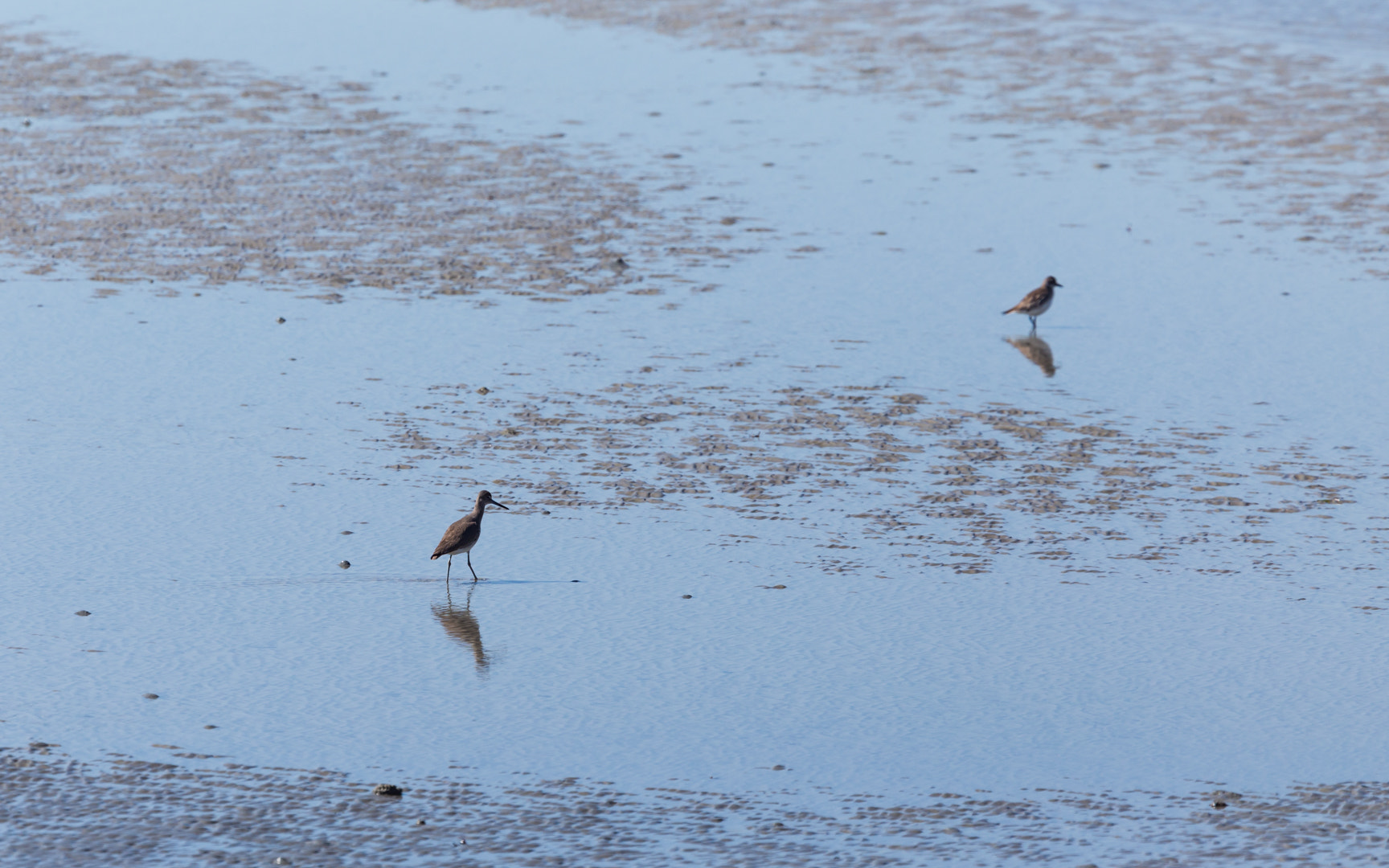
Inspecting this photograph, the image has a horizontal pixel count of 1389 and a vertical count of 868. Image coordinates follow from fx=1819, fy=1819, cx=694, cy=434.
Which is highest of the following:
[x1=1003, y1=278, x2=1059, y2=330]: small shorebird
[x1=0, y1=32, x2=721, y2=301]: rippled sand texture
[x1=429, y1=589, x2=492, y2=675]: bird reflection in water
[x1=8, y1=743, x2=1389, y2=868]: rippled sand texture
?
[x1=0, y1=32, x2=721, y2=301]: rippled sand texture

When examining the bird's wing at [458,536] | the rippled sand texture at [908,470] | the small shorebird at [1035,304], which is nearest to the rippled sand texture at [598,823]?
the bird's wing at [458,536]

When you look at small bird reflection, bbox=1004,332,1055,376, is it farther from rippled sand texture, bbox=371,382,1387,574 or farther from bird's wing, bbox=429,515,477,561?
bird's wing, bbox=429,515,477,561

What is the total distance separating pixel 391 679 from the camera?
8219 millimetres

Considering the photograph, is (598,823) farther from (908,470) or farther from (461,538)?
(908,470)

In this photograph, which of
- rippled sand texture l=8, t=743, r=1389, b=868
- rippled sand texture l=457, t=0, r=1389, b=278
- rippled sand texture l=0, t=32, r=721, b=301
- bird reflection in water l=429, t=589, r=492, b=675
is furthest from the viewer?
rippled sand texture l=457, t=0, r=1389, b=278

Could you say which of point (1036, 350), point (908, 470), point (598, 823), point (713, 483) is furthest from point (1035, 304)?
point (598, 823)

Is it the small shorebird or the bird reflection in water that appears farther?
the small shorebird

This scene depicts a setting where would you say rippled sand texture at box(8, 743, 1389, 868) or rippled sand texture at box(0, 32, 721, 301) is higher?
rippled sand texture at box(0, 32, 721, 301)

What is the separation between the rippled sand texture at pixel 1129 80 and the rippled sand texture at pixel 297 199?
542 cm

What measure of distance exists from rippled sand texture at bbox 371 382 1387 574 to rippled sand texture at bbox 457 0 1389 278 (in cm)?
536

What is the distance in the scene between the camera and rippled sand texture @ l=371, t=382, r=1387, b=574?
990 centimetres

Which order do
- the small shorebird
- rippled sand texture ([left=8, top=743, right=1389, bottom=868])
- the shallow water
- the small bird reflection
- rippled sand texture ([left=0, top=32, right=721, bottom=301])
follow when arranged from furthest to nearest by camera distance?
rippled sand texture ([left=0, top=32, right=721, bottom=301]) → the small shorebird → the small bird reflection → the shallow water → rippled sand texture ([left=8, top=743, right=1389, bottom=868])

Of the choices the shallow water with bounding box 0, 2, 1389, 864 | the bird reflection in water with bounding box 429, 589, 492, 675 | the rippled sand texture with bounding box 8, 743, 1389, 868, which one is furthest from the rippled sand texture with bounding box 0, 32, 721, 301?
the rippled sand texture with bounding box 8, 743, 1389, 868

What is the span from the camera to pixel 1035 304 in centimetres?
1427
